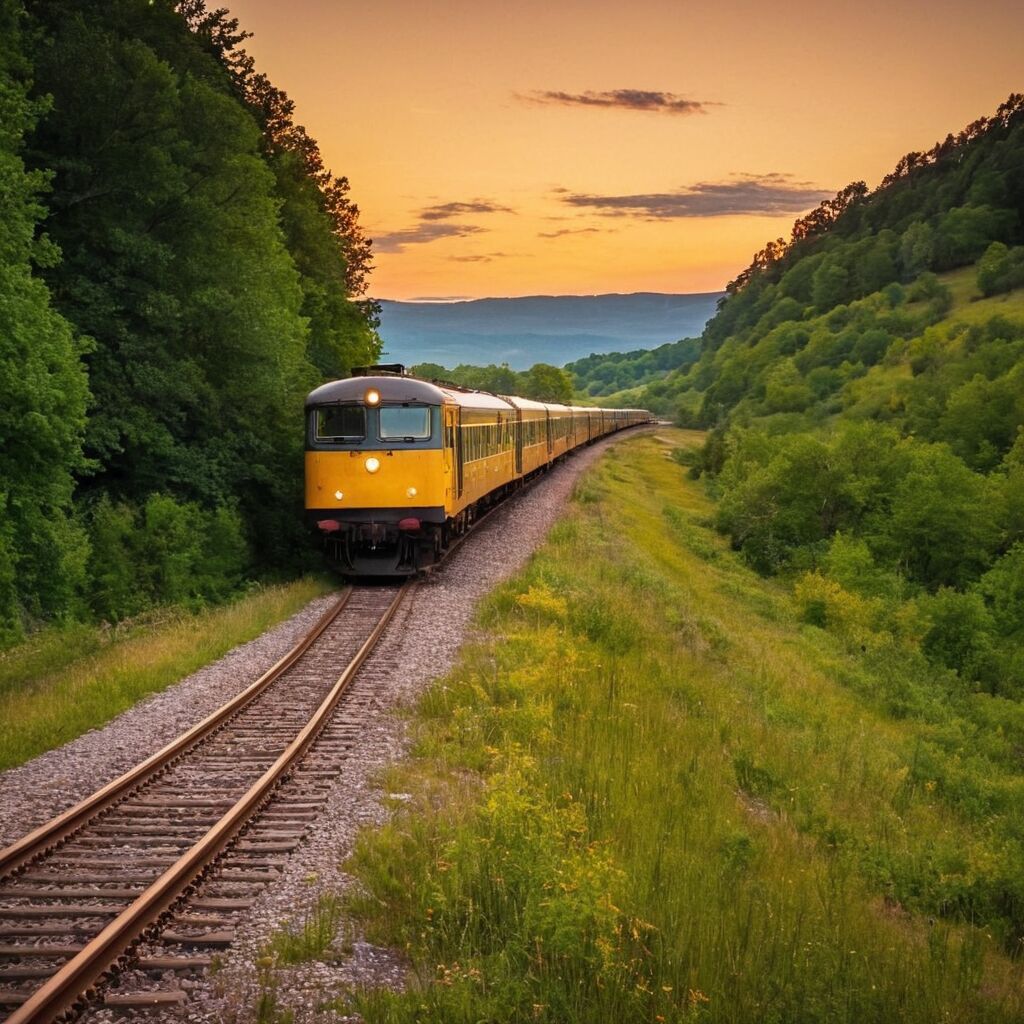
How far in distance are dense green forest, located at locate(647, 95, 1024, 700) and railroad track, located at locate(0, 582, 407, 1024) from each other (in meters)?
14.6

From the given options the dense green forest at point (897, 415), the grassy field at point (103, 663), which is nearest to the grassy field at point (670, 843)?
the grassy field at point (103, 663)

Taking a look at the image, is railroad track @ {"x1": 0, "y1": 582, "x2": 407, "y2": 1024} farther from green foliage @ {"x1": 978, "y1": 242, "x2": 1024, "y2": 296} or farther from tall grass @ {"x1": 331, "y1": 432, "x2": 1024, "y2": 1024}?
green foliage @ {"x1": 978, "y1": 242, "x2": 1024, "y2": 296}

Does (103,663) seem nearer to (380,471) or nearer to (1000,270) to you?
(380,471)

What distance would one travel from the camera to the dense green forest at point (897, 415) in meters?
30.8

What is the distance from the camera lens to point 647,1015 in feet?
17.3

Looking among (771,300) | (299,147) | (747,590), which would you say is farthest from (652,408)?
(747,590)

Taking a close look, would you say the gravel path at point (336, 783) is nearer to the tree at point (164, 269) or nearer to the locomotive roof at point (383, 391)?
the locomotive roof at point (383, 391)

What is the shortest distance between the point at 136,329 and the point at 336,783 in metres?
19.1

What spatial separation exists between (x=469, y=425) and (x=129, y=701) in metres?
12.4

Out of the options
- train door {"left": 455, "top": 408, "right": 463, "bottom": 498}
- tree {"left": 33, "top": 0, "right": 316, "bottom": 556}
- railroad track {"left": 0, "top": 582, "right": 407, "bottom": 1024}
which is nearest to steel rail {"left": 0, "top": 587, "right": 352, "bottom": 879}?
railroad track {"left": 0, "top": 582, "right": 407, "bottom": 1024}

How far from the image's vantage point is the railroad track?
18.5ft

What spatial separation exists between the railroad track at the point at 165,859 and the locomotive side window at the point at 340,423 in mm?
8363

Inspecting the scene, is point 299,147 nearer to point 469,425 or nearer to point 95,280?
point 95,280

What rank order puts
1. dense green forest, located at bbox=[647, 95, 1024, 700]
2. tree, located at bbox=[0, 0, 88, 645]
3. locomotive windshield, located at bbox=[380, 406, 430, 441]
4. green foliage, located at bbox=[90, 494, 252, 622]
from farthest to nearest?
dense green forest, located at bbox=[647, 95, 1024, 700] → green foliage, located at bbox=[90, 494, 252, 622] → locomotive windshield, located at bbox=[380, 406, 430, 441] → tree, located at bbox=[0, 0, 88, 645]
